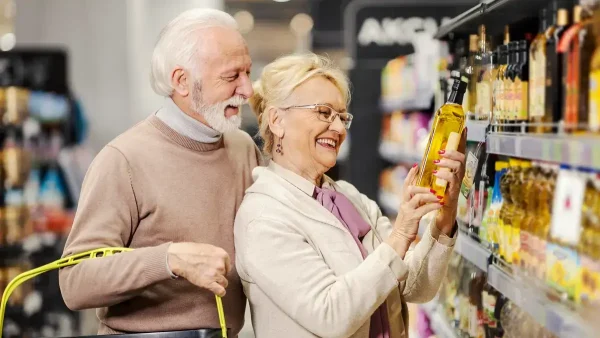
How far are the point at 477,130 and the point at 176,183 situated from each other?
0.91 metres

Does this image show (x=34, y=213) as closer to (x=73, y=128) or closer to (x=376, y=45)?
(x=73, y=128)

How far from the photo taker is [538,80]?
80.0 inches

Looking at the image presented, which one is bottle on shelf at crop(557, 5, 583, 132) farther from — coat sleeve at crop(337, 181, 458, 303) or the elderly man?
the elderly man

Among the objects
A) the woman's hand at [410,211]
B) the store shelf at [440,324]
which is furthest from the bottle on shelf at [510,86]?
the store shelf at [440,324]

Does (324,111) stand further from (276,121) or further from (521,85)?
(521,85)

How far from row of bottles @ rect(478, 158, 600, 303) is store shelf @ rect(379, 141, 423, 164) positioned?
3.05 meters

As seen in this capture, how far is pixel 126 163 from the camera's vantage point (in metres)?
2.28

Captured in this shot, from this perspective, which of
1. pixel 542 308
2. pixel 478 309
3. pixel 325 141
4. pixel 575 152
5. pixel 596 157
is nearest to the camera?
pixel 596 157

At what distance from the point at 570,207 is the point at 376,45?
6.60 meters

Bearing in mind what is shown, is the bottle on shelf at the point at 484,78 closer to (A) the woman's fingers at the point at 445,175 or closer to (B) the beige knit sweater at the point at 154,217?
(A) the woman's fingers at the point at 445,175

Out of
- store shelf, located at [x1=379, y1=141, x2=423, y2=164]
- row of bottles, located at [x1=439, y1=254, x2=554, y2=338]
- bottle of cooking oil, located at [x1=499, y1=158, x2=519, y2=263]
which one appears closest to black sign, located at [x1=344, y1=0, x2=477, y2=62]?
store shelf, located at [x1=379, y1=141, x2=423, y2=164]

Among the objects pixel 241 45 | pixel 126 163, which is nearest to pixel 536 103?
pixel 241 45

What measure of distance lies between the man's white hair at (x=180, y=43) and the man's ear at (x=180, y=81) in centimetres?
1

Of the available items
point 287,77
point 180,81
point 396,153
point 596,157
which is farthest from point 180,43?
point 396,153
